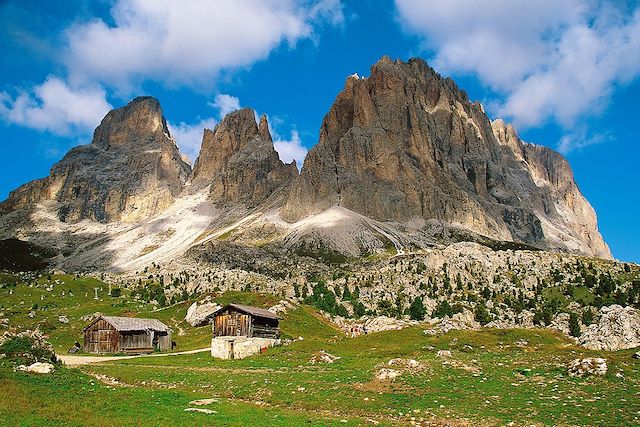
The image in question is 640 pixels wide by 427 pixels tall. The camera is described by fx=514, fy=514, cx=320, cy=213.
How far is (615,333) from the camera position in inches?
2194

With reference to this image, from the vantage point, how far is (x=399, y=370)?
34750mm

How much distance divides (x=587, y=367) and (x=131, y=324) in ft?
191

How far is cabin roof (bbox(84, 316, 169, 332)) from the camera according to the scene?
68812 mm

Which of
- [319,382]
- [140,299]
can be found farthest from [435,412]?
[140,299]

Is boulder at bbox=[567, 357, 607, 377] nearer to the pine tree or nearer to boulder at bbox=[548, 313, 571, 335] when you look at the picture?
boulder at bbox=[548, 313, 571, 335]

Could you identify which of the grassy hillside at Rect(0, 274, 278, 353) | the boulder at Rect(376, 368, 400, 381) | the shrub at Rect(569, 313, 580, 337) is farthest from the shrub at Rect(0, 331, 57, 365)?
the shrub at Rect(569, 313, 580, 337)

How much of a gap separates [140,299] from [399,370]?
8585cm

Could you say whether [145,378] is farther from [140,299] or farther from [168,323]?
[140,299]

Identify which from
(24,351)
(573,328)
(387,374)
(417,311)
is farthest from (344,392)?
(417,311)

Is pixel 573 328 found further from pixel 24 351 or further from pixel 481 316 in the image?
pixel 24 351

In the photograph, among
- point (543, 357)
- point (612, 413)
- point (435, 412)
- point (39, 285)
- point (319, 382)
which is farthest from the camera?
point (39, 285)

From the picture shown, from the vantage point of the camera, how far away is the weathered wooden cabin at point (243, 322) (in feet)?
200

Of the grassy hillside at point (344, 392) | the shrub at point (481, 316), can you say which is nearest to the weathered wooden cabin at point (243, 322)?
the grassy hillside at point (344, 392)

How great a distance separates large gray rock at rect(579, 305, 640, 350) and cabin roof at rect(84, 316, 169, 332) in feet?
176
